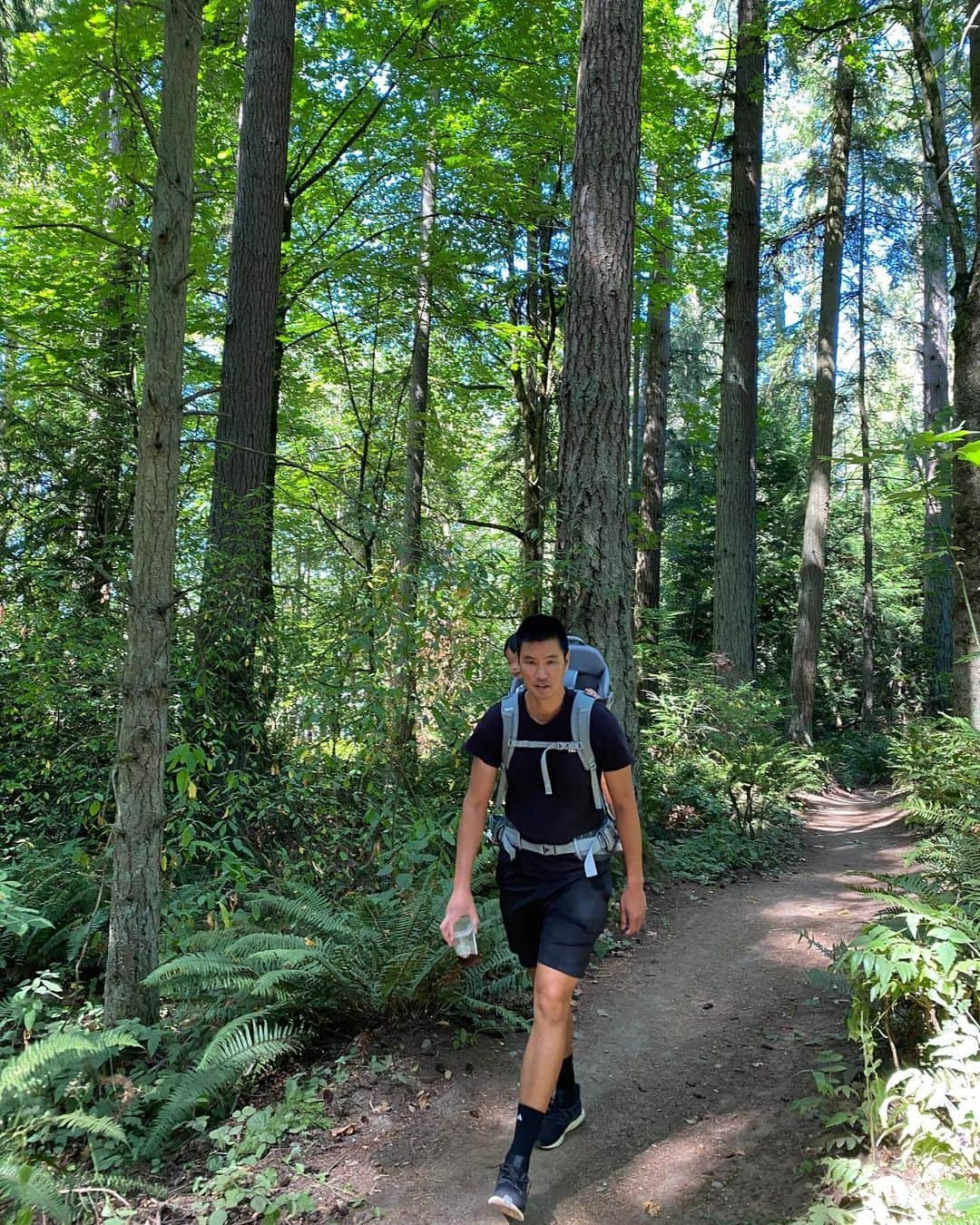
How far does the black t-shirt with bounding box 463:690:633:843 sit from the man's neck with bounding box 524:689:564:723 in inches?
0.6

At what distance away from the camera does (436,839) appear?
570 centimetres

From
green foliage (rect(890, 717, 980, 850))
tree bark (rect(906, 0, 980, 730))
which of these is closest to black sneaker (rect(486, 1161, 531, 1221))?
green foliage (rect(890, 717, 980, 850))

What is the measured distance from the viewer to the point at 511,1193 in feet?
9.35

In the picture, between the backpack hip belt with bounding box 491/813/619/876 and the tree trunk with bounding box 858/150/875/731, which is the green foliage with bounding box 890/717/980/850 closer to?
the backpack hip belt with bounding box 491/813/619/876

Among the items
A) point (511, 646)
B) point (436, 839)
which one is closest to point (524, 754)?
point (511, 646)

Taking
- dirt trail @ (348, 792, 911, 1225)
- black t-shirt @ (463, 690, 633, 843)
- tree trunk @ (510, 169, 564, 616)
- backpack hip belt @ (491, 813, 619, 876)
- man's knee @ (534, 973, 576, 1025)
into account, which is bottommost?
dirt trail @ (348, 792, 911, 1225)

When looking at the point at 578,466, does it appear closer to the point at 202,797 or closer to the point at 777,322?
the point at 202,797

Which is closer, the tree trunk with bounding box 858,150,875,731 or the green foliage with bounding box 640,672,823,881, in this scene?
the green foliage with bounding box 640,672,823,881

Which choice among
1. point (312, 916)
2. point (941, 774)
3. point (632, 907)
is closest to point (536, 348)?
point (941, 774)

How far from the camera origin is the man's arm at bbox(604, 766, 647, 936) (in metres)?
3.10

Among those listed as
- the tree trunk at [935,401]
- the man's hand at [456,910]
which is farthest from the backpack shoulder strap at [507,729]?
the tree trunk at [935,401]

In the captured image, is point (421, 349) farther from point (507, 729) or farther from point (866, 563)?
point (866, 563)

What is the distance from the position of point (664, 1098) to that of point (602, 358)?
4987 millimetres

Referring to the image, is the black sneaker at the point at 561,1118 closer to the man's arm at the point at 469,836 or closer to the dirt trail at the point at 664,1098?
the dirt trail at the point at 664,1098
